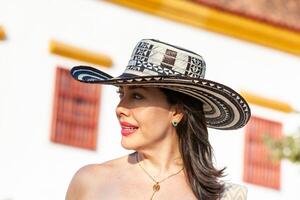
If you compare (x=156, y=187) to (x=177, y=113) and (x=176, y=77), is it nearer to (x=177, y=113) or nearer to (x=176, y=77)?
(x=177, y=113)

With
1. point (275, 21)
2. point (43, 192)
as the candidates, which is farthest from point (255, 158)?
point (43, 192)

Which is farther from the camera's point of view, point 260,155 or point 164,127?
point 260,155

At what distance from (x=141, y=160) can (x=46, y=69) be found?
13460 millimetres

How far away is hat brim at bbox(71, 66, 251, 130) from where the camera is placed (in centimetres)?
577

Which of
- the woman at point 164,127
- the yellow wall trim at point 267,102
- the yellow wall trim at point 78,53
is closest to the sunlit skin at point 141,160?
the woman at point 164,127

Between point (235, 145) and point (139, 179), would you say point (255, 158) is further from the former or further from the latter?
point (139, 179)

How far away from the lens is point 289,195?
2231 centimetres

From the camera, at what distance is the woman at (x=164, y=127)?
5.83 m

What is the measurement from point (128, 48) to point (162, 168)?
14229mm

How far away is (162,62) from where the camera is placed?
594cm

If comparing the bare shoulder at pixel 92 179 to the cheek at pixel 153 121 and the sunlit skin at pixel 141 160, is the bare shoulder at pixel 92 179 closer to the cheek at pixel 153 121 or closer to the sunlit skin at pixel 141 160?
the sunlit skin at pixel 141 160

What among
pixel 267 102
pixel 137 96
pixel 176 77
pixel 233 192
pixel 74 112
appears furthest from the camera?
pixel 267 102

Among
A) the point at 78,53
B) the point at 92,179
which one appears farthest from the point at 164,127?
the point at 78,53

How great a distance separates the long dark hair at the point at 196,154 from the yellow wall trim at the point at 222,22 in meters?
14.0
